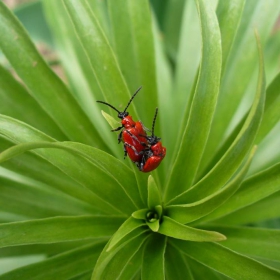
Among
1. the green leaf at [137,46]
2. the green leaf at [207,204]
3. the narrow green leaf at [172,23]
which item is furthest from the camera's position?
the narrow green leaf at [172,23]

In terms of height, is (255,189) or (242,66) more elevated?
(242,66)

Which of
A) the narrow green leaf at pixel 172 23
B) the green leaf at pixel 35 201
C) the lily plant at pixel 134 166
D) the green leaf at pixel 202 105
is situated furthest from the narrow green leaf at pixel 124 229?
the narrow green leaf at pixel 172 23

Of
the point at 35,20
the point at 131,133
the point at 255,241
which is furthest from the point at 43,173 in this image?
the point at 35,20

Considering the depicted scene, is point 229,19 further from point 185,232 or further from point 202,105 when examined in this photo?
point 185,232

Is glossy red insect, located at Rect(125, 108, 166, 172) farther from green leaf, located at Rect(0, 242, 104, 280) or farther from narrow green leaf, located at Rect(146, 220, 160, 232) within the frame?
green leaf, located at Rect(0, 242, 104, 280)

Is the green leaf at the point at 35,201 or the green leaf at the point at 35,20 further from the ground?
the green leaf at the point at 35,20

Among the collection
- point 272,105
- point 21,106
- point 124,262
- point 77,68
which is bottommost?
point 124,262

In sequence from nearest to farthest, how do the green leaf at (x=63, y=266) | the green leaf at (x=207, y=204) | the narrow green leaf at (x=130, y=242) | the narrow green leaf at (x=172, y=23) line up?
1. the green leaf at (x=207, y=204)
2. the narrow green leaf at (x=130, y=242)
3. the green leaf at (x=63, y=266)
4. the narrow green leaf at (x=172, y=23)

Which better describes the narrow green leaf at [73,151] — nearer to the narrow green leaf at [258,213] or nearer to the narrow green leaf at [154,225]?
the narrow green leaf at [154,225]

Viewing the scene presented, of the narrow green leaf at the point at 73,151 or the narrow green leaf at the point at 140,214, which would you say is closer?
the narrow green leaf at the point at 73,151
